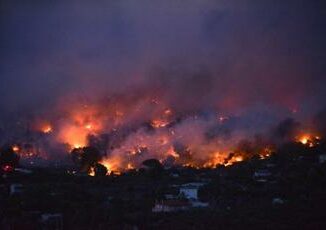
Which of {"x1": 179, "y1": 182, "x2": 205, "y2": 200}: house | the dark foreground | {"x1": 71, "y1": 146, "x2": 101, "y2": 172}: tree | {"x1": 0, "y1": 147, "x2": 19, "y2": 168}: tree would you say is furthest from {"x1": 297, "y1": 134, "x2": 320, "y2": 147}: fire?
{"x1": 0, "y1": 147, "x2": 19, "y2": 168}: tree

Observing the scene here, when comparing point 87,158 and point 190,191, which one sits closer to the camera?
point 190,191

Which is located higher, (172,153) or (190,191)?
(172,153)

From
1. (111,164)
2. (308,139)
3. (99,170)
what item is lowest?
(99,170)

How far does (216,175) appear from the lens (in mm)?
39281

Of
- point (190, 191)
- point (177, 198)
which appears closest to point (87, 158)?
point (190, 191)

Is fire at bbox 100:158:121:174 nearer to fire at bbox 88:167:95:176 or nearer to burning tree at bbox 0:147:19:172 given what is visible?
fire at bbox 88:167:95:176

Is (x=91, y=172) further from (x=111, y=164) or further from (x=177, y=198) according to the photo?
(x=177, y=198)

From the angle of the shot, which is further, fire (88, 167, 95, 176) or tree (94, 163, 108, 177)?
fire (88, 167, 95, 176)

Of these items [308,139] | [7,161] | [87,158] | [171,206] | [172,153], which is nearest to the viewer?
[171,206]

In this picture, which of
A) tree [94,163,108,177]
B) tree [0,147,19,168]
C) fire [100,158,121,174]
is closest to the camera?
tree [0,147,19,168]

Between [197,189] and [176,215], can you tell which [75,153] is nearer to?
[197,189]

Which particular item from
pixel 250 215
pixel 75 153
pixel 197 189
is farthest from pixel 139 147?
pixel 250 215

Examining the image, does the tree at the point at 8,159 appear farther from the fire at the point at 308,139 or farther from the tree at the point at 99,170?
the fire at the point at 308,139

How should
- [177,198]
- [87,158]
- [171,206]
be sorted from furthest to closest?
1. [87,158]
2. [177,198]
3. [171,206]
